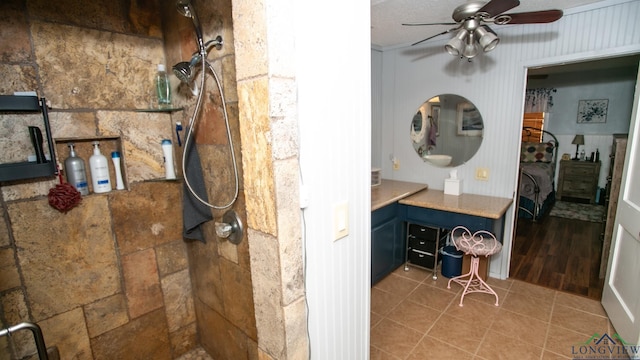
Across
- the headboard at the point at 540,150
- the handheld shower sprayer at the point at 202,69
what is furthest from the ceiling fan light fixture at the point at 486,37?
the headboard at the point at 540,150

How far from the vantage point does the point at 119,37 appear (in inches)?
64.5

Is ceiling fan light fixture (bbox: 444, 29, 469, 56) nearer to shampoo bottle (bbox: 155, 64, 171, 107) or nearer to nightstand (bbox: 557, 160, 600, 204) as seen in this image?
shampoo bottle (bbox: 155, 64, 171, 107)

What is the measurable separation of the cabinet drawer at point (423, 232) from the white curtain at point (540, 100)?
4.73 meters

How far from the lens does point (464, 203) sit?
112 inches

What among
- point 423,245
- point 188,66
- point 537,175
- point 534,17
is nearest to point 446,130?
point 423,245

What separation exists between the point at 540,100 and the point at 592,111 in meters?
0.85

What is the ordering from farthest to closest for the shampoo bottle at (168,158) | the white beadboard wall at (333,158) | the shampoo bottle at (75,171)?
the shampoo bottle at (168,158) < the shampoo bottle at (75,171) < the white beadboard wall at (333,158)

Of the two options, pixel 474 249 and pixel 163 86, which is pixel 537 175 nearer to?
pixel 474 249

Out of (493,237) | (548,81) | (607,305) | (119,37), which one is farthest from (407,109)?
(548,81)

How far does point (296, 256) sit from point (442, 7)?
2.27 meters

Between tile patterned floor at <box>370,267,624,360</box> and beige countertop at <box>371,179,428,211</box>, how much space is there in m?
0.87

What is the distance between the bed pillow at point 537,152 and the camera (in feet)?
19.1

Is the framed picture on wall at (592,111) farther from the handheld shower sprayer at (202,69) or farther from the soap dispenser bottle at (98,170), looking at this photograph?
the soap dispenser bottle at (98,170)

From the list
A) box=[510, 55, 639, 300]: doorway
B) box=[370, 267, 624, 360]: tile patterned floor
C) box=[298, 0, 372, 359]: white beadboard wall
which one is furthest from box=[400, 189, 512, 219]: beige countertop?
box=[298, 0, 372, 359]: white beadboard wall
